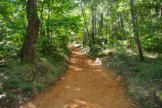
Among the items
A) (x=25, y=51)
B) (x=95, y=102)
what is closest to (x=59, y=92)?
(x=95, y=102)

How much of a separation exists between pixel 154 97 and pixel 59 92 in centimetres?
367

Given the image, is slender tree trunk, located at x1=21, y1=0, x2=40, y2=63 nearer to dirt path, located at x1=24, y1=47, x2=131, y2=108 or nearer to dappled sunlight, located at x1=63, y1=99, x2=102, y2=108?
dirt path, located at x1=24, y1=47, x2=131, y2=108

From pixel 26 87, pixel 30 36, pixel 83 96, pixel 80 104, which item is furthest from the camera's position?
pixel 30 36

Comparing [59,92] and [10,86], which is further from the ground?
[10,86]

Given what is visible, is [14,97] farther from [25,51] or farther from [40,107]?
[25,51]

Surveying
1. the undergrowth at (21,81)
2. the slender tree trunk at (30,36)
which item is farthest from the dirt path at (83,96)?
the slender tree trunk at (30,36)

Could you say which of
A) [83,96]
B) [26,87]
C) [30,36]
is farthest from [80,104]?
[30,36]

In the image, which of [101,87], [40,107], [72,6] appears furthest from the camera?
[72,6]

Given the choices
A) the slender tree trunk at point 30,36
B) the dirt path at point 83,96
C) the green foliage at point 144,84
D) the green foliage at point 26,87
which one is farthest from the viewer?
the slender tree trunk at point 30,36

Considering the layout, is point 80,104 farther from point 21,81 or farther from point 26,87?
point 21,81

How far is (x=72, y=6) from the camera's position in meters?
9.02

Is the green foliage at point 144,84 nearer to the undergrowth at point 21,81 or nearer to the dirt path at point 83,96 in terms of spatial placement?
the dirt path at point 83,96

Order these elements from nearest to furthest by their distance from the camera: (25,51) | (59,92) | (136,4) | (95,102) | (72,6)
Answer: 1. (95,102)
2. (59,92)
3. (25,51)
4. (136,4)
5. (72,6)

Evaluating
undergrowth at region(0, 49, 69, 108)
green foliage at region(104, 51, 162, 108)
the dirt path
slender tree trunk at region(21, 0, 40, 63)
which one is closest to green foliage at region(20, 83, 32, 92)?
undergrowth at region(0, 49, 69, 108)
